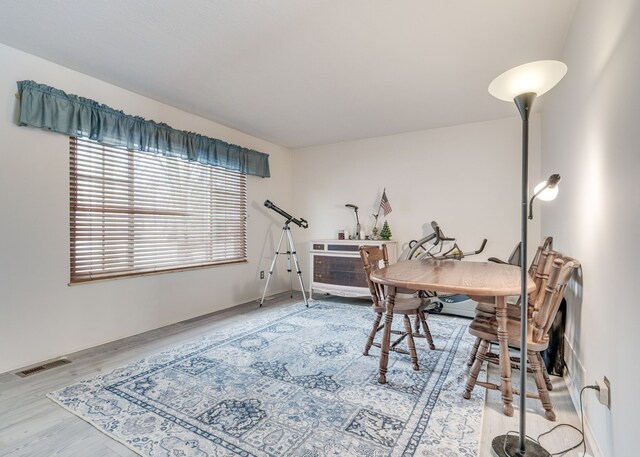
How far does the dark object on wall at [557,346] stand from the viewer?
222 centimetres

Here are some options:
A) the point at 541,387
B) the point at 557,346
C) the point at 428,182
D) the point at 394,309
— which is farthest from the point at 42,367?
the point at 428,182

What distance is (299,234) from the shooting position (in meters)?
5.44

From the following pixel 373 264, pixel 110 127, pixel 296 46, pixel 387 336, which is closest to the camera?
pixel 387 336

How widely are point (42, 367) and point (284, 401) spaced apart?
195 centimetres

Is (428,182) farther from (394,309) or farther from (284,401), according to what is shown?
(284,401)

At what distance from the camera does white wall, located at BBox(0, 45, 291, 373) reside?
239 cm

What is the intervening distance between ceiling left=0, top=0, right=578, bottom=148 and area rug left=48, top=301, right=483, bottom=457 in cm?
240

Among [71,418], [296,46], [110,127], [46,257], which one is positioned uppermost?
[296,46]

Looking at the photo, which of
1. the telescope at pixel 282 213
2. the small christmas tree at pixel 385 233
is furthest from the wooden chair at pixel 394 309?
the telescope at pixel 282 213

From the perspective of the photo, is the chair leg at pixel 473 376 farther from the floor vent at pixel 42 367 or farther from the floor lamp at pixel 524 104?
the floor vent at pixel 42 367

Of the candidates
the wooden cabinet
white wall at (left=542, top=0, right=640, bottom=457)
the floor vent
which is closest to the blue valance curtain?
the wooden cabinet

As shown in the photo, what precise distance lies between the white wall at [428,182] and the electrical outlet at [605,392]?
9.15ft

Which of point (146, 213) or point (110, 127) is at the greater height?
point (110, 127)

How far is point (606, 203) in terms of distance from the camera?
1.42 metres
